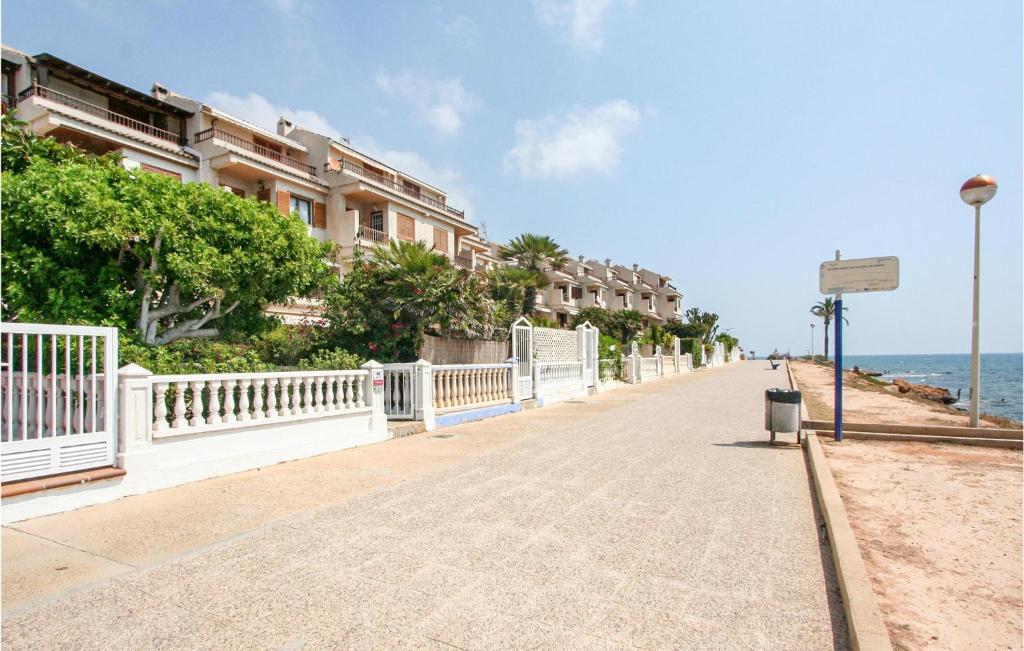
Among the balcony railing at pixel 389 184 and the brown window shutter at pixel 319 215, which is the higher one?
the balcony railing at pixel 389 184

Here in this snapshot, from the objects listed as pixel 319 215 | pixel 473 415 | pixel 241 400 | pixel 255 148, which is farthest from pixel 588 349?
pixel 255 148

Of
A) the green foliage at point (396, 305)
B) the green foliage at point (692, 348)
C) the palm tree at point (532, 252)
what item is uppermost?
the palm tree at point (532, 252)

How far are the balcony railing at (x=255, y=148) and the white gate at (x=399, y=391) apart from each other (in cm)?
2084

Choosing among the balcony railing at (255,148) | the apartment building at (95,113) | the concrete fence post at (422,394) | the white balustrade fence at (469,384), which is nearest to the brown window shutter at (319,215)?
the balcony railing at (255,148)

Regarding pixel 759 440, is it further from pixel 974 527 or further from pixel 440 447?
pixel 440 447

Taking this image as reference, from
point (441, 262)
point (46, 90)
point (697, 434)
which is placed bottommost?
point (697, 434)

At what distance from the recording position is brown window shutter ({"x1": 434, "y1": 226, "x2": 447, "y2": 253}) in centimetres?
3622

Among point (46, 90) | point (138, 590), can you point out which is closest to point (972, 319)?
point (138, 590)

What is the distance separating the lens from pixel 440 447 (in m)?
9.02

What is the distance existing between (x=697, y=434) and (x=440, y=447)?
5099 mm

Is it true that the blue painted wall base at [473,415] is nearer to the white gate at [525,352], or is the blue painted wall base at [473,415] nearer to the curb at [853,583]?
the white gate at [525,352]

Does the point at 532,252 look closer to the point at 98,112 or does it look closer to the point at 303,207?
the point at 303,207

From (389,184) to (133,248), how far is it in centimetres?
2614

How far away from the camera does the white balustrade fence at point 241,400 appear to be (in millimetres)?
6406
